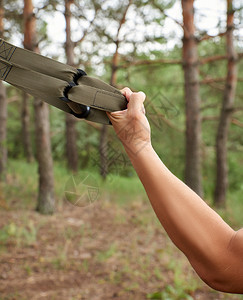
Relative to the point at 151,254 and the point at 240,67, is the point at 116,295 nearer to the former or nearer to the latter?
the point at 151,254

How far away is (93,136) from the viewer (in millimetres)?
15742

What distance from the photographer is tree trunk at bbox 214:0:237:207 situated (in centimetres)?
782

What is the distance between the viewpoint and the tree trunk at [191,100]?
7012 millimetres

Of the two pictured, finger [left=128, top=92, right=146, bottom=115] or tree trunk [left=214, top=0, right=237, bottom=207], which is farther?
tree trunk [left=214, top=0, right=237, bottom=207]

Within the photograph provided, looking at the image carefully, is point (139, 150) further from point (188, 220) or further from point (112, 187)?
point (112, 187)

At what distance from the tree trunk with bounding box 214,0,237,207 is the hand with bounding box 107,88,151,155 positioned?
741 centimetres

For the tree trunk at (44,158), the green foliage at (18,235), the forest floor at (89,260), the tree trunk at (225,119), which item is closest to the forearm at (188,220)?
the forest floor at (89,260)

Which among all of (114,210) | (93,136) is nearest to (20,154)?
(93,136)

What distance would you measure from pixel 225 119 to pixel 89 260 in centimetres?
550

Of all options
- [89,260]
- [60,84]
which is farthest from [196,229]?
[89,260]

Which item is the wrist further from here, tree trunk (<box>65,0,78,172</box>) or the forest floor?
tree trunk (<box>65,0,78,172</box>)

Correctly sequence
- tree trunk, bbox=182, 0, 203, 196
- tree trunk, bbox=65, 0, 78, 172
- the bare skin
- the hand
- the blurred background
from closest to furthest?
the bare skin → the hand → the blurred background → tree trunk, bbox=182, 0, 203, 196 → tree trunk, bbox=65, 0, 78, 172

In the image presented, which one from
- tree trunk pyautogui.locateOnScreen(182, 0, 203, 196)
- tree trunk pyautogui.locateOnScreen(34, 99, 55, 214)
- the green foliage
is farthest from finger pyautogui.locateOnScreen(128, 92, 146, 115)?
tree trunk pyautogui.locateOnScreen(182, 0, 203, 196)

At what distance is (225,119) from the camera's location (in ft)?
27.5
